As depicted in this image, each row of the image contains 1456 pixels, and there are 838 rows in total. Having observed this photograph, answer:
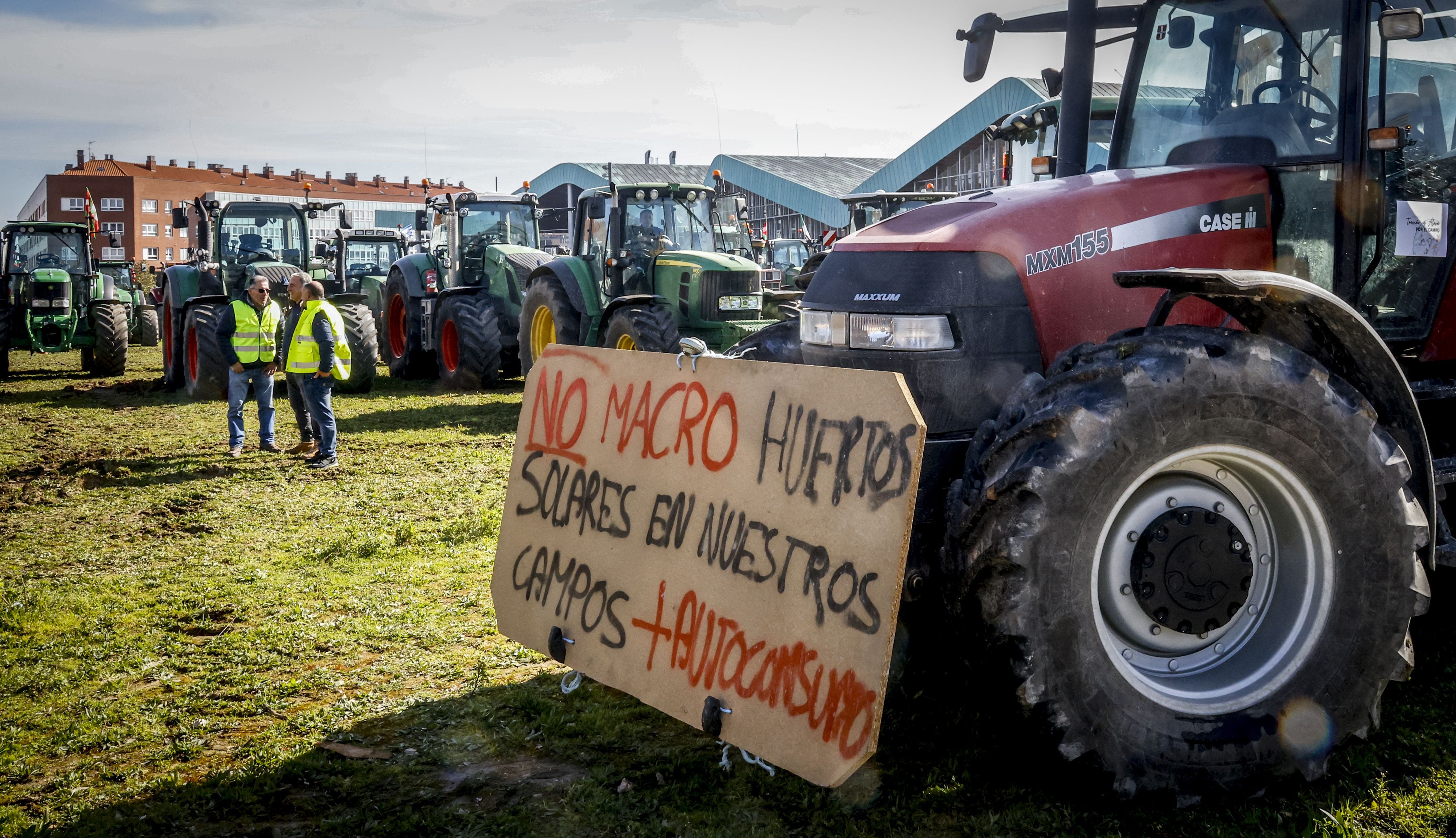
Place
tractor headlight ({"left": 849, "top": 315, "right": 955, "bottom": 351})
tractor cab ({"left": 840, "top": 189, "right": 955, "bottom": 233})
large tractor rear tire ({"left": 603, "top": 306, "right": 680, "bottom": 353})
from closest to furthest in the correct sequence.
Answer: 1. tractor headlight ({"left": 849, "top": 315, "right": 955, "bottom": 351})
2. large tractor rear tire ({"left": 603, "top": 306, "right": 680, "bottom": 353})
3. tractor cab ({"left": 840, "top": 189, "right": 955, "bottom": 233})

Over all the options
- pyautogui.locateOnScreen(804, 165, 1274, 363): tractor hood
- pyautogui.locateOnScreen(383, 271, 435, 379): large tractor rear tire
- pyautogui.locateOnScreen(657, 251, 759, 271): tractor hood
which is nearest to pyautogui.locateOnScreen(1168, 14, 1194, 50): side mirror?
pyautogui.locateOnScreen(804, 165, 1274, 363): tractor hood

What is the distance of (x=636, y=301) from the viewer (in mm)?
11531

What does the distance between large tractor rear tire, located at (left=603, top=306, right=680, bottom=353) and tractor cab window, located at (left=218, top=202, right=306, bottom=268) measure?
24.6 ft

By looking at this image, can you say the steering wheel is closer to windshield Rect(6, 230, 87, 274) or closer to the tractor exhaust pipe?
the tractor exhaust pipe

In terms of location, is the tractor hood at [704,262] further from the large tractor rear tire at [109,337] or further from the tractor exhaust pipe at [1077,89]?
the large tractor rear tire at [109,337]

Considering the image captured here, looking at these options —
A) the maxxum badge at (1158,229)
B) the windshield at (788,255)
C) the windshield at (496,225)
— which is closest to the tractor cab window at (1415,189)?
the maxxum badge at (1158,229)

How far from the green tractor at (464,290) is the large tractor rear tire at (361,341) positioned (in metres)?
1.08

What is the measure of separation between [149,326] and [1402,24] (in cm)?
2468

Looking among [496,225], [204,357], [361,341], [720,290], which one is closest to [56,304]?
[204,357]

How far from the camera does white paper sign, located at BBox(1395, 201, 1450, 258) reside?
154 inches

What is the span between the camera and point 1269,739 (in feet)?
9.74

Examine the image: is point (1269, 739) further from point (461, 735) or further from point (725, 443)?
point (461, 735)

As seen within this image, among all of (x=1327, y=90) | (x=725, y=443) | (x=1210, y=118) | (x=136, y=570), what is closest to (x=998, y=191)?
(x=1210, y=118)

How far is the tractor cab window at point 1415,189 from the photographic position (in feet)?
12.7
